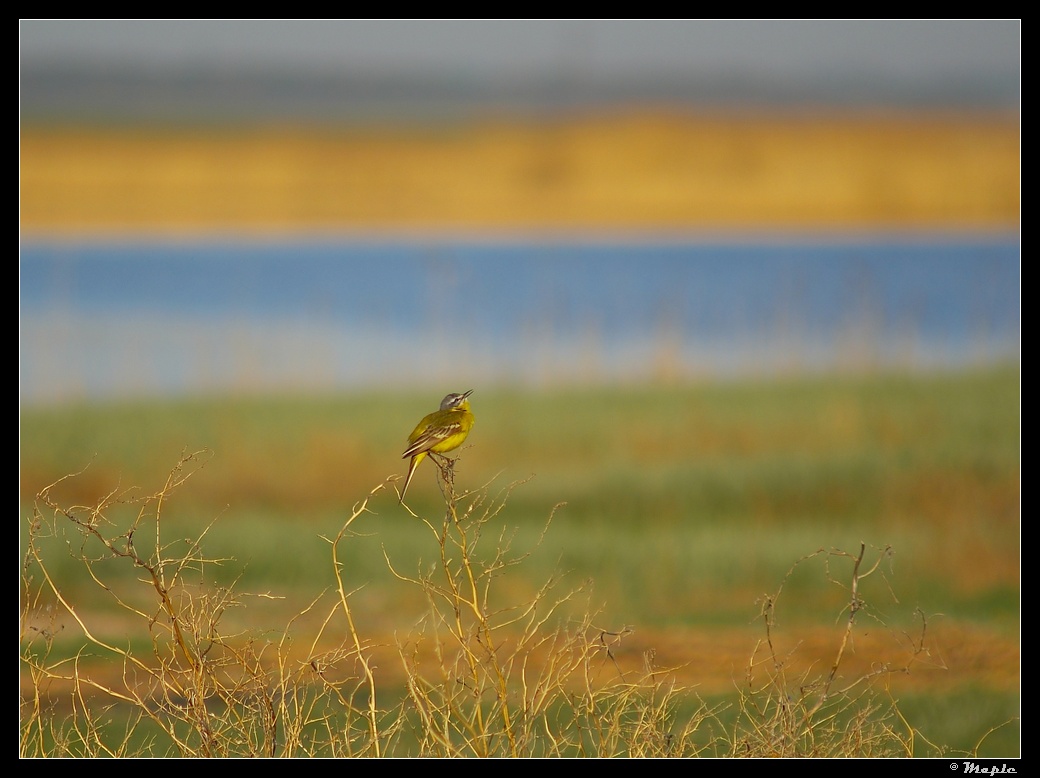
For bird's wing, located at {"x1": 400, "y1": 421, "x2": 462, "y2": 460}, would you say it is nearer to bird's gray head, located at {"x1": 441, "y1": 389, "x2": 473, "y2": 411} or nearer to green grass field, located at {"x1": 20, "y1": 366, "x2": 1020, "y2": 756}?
bird's gray head, located at {"x1": 441, "y1": 389, "x2": 473, "y2": 411}

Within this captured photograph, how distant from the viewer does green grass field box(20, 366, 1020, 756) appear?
56.0 feet

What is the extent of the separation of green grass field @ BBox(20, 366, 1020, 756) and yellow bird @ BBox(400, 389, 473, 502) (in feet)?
34.1

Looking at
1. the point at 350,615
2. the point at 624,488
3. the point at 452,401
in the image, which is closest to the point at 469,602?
the point at 350,615

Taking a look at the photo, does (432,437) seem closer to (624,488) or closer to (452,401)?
(452,401)

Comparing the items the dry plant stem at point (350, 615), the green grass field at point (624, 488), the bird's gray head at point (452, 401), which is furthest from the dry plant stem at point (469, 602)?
the green grass field at point (624, 488)

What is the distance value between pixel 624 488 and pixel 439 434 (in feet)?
48.9

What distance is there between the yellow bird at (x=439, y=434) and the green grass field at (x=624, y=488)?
1040cm

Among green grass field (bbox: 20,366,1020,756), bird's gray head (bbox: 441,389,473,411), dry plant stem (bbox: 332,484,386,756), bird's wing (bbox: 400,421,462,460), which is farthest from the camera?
green grass field (bbox: 20,366,1020,756)

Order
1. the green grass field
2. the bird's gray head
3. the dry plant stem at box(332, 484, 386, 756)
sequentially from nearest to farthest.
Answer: the dry plant stem at box(332, 484, 386, 756) < the bird's gray head < the green grass field

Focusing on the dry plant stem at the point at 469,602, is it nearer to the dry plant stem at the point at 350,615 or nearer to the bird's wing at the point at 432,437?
the dry plant stem at the point at 350,615

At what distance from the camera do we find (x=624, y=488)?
20.4 metres

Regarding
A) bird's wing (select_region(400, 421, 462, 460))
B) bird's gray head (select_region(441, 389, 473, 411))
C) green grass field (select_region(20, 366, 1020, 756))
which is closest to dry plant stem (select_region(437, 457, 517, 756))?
bird's wing (select_region(400, 421, 462, 460))

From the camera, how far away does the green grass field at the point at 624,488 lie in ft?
56.0

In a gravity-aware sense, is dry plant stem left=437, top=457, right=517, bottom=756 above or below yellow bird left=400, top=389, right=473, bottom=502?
below
